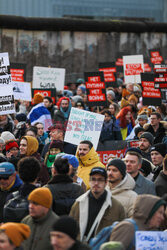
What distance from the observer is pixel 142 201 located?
4938 mm

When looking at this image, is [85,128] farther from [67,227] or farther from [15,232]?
[67,227]

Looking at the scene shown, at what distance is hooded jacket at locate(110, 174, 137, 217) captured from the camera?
5.87 metres

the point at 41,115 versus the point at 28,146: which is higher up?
the point at 28,146

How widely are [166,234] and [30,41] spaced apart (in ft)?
62.7

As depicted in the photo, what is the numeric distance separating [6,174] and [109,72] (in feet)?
41.3

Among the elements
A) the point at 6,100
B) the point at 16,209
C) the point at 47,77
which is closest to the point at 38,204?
the point at 16,209

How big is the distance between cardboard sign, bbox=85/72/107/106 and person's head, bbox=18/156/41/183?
24.7 feet

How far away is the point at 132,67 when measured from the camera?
59.4ft

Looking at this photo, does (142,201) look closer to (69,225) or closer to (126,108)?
(69,225)

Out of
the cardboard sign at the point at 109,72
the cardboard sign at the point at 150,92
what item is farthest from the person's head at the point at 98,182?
the cardboard sign at the point at 109,72

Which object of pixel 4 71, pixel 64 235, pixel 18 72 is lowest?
pixel 64 235

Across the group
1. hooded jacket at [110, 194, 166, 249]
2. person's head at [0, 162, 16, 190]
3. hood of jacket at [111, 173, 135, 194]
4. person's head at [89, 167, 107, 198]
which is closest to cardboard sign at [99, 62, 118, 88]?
hood of jacket at [111, 173, 135, 194]

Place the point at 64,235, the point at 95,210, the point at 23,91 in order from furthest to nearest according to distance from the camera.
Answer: the point at 23,91, the point at 95,210, the point at 64,235

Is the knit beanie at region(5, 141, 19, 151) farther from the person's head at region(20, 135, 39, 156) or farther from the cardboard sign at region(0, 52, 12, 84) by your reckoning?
the cardboard sign at region(0, 52, 12, 84)
